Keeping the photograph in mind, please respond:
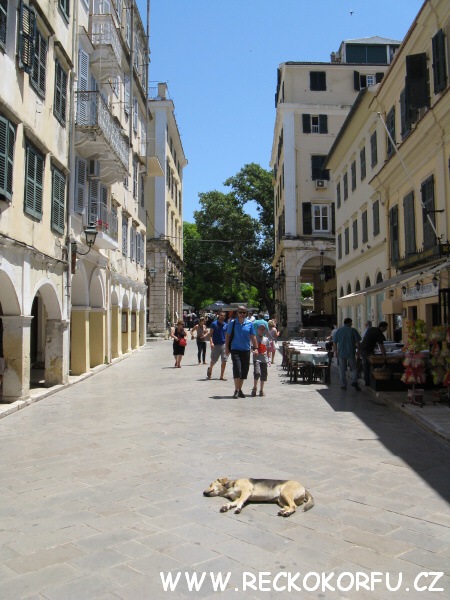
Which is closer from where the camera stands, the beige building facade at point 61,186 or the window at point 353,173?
the beige building facade at point 61,186

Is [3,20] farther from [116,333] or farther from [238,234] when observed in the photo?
[238,234]

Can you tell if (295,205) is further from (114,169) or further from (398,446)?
(398,446)

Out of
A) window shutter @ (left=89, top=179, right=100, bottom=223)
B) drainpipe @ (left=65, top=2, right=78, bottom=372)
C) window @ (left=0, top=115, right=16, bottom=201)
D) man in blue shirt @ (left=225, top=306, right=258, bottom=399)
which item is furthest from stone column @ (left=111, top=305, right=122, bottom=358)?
window @ (left=0, top=115, right=16, bottom=201)

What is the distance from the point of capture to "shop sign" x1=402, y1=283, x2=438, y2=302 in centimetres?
1309

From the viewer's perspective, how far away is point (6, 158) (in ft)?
32.5

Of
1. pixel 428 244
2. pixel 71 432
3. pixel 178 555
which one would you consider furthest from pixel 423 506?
pixel 428 244

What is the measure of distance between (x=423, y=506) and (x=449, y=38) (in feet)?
37.9

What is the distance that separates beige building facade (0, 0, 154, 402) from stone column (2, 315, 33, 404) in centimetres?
2

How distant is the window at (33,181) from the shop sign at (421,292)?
8.78 m

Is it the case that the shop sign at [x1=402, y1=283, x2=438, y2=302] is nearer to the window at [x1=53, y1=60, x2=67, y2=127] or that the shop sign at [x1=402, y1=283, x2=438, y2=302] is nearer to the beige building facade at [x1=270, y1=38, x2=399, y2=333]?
the window at [x1=53, y1=60, x2=67, y2=127]

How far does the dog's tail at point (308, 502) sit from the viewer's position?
5.02m

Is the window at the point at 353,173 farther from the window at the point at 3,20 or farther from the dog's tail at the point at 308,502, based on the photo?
the dog's tail at the point at 308,502

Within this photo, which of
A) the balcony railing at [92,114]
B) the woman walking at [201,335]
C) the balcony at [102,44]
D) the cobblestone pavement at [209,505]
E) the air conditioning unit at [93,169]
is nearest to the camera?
the cobblestone pavement at [209,505]

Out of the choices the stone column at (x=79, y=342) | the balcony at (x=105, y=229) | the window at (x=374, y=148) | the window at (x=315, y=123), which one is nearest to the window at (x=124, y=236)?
the balcony at (x=105, y=229)
